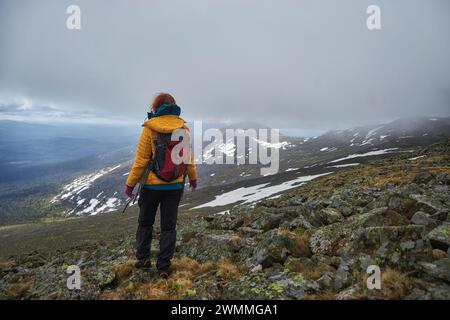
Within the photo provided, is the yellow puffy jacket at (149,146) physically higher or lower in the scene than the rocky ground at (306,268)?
higher

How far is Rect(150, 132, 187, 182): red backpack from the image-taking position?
24.9 feet

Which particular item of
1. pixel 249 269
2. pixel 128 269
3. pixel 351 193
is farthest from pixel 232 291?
pixel 351 193

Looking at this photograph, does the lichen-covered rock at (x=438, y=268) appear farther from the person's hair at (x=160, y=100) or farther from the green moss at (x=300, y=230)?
the person's hair at (x=160, y=100)

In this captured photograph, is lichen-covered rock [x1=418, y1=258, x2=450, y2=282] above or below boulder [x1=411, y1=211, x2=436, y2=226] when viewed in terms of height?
below

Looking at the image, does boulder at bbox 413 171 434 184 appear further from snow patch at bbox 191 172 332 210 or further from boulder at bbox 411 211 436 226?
snow patch at bbox 191 172 332 210

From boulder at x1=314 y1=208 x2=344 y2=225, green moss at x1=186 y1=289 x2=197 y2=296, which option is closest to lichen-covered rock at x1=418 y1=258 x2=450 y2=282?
green moss at x1=186 y1=289 x2=197 y2=296

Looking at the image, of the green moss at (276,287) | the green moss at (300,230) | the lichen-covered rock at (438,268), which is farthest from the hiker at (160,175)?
the lichen-covered rock at (438,268)

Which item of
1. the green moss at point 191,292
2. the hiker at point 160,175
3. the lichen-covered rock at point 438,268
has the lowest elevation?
the green moss at point 191,292

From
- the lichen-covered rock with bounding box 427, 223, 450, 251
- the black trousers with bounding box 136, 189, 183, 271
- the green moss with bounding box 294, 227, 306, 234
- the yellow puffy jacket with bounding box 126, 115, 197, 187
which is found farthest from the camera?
the green moss with bounding box 294, 227, 306, 234

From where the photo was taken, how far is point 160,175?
767 centimetres

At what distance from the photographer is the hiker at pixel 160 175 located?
7.61 m

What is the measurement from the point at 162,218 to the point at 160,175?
135 centimetres

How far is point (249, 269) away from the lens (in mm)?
8281

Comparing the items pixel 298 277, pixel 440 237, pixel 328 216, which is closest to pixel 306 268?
pixel 298 277
